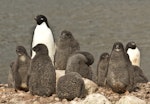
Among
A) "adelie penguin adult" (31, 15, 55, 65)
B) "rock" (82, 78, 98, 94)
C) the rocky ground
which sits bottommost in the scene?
the rocky ground

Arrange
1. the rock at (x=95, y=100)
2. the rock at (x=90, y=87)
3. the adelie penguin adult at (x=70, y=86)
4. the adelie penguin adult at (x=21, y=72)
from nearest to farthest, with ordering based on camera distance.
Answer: the rock at (x=95, y=100) < the adelie penguin adult at (x=70, y=86) < the rock at (x=90, y=87) < the adelie penguin adult at (x=21, y=72)

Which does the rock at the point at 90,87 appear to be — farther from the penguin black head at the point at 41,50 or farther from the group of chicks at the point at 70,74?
the penguin black head at the point at 41,50

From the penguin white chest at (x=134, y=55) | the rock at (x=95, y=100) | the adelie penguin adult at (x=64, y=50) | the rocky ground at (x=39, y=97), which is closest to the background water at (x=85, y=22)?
the penguin white chest at (x=134, y=55)

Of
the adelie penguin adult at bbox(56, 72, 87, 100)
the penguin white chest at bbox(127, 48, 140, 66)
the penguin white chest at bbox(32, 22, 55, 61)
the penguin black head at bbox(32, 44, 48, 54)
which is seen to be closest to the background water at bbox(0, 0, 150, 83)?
the penguin white chest at bbox(127, 48, 140, 66)

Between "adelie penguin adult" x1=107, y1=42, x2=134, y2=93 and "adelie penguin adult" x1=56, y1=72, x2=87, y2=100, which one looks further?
"adelie penguin adult" x1=107, y1=42, x2=134, y2=93

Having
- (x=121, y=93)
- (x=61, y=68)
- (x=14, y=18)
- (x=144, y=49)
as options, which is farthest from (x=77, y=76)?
(x=14, y=18)

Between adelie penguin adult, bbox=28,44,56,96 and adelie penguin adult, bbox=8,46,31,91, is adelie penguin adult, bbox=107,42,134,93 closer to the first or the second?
adelie penguin adult, bbox=28,44,56,96

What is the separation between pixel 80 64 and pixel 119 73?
926 mm

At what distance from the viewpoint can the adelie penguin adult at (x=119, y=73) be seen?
29.5 ft

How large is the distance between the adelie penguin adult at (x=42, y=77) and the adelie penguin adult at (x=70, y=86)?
11.3 inches

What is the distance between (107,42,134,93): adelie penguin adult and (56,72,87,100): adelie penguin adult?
0.67m

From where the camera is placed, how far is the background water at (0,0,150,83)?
1719 cm

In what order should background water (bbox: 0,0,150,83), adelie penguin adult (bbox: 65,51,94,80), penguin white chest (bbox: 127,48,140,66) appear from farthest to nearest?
background water (bbox: 0,0,150,83)
penguin white chest (bbox: 127,48,140,66)
adelie penguin adult (bbox: 65,51,94,80)

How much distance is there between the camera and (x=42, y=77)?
874cm
